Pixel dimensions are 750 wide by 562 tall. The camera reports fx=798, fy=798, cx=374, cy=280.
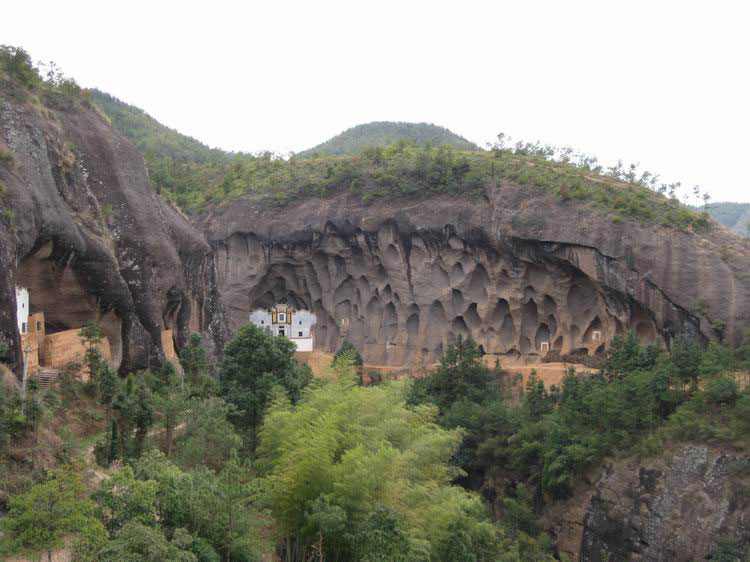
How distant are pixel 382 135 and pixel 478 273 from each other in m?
34.1

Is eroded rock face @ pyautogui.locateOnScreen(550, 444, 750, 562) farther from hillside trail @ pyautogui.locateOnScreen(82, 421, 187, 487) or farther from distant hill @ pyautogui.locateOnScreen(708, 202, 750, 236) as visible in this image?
distant hill @ pyautogui.locateOnScreen(708, 202, 750, 236)

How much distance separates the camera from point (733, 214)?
8112 centimetres

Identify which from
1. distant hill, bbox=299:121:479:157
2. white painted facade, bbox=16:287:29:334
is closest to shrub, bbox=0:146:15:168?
white painted facade, bbox=16:287:29:334

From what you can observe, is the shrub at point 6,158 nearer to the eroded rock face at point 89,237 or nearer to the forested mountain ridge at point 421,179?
the eroded rock face at point 89,237

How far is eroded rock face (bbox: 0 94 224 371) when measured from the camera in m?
14.5

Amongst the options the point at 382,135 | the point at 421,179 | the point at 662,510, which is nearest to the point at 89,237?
the point at 662,510

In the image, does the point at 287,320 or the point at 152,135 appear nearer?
the point at 287,320

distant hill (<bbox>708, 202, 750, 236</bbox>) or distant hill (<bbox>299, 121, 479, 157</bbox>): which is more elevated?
distant hill (<bbox>299, 121, 479, 157</bbox>)

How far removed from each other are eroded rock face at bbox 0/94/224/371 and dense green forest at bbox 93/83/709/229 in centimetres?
1476

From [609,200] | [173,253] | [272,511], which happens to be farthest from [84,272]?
[609,200]

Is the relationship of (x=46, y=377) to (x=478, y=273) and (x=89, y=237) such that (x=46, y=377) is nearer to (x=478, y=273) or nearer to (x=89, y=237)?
(x=89, y=237)

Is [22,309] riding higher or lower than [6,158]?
lower

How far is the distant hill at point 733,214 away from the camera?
76750mm

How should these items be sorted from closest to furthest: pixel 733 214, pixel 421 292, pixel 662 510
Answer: pixel 662 510
pixel 421 292
pixel 733 214
